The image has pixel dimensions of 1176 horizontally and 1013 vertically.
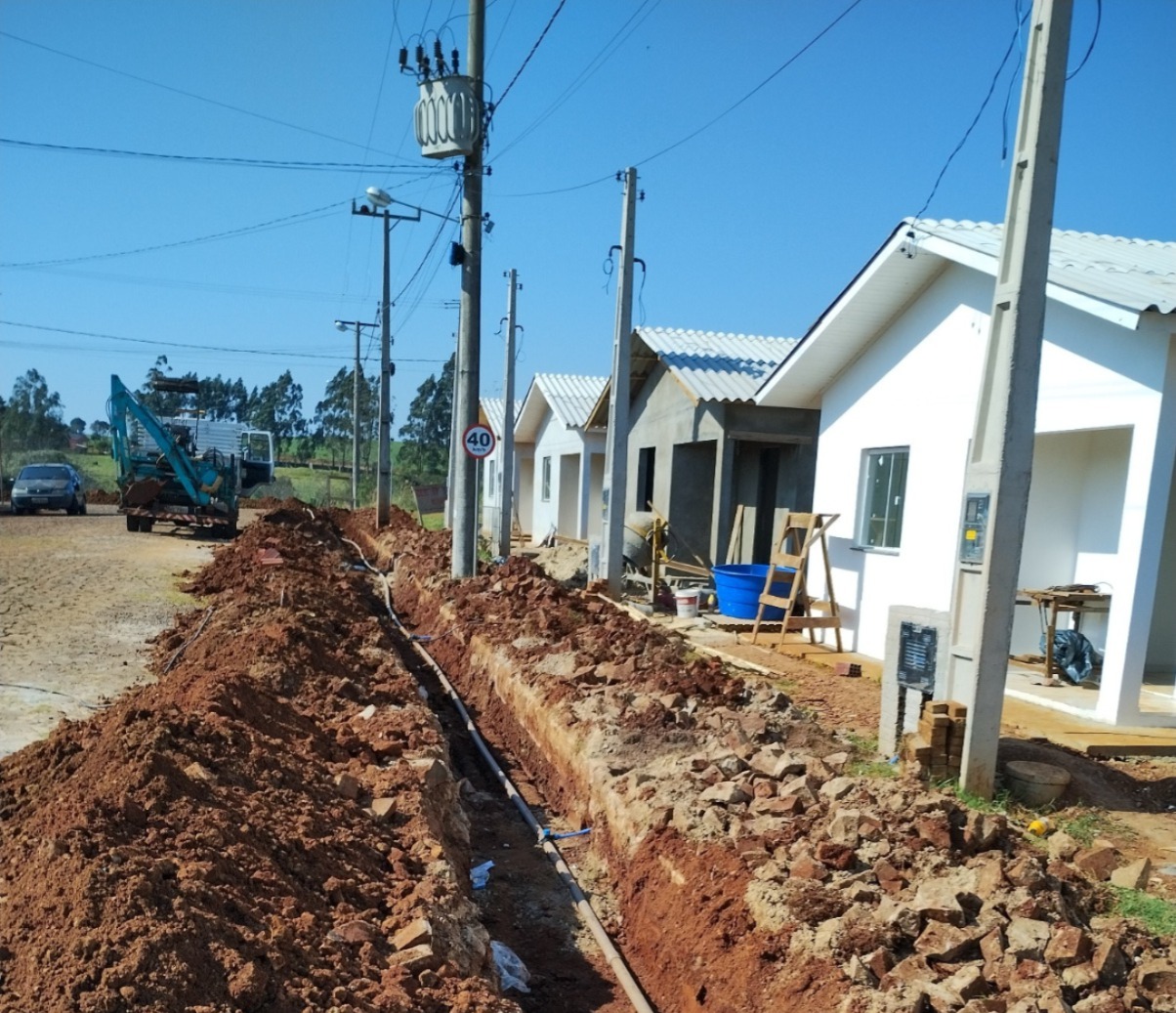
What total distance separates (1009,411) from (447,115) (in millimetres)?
10877

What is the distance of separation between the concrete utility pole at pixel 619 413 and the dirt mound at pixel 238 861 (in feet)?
21.5

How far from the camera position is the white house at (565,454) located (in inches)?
899

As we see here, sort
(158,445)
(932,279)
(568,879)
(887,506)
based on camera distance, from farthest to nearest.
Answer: (158,445) < (887,506) < (932,279) < (568,879)

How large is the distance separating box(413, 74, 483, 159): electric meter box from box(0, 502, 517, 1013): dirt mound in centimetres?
952

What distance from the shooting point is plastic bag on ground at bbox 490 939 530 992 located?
4297mm

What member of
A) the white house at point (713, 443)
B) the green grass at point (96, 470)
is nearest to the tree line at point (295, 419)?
the green grass at point (96, 470)

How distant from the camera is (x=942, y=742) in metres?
5.38

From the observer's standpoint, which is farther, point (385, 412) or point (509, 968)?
point (385, 412)

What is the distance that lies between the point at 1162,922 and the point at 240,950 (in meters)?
4.02

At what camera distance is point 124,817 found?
366cm

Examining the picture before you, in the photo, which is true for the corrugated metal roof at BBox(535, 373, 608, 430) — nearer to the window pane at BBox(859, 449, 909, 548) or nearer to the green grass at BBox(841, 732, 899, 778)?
the window pane at BBox(859, 449, 909, 548)

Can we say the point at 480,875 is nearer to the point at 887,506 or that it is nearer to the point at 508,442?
the point at 887,506

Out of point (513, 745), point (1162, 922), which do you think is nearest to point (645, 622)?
point (513, 745)

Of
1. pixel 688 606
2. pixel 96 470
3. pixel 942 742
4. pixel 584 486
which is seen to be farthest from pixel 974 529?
pixel 96 470
